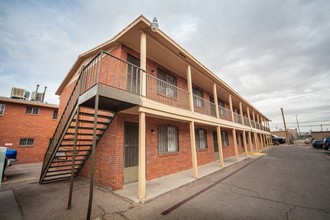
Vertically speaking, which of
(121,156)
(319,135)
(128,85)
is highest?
(128,85)

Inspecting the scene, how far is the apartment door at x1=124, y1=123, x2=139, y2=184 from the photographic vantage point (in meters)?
5.91

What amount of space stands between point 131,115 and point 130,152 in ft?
5.45

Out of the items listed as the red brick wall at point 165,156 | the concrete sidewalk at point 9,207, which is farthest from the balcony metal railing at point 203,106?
the concrete sidewalk at point 9,207

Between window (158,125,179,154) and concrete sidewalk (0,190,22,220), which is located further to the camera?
window (158,125,179,154)

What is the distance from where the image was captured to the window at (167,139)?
7.39m

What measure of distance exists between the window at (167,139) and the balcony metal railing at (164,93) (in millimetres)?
1480

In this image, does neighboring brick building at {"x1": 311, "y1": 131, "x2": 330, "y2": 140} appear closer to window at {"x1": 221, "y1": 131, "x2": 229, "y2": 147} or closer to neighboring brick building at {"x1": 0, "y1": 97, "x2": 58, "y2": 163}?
window at {"x1": 221, "y1": 131, "x2": 229, "y2": 147}

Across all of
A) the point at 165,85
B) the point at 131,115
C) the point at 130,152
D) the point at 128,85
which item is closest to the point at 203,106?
the point at 165,85

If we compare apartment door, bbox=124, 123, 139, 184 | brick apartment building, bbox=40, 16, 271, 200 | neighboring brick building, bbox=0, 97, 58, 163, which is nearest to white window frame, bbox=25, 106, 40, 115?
neighboring brick building, bbox=0, 97, 58, 163

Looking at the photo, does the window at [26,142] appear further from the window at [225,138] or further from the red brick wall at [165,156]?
the window at [225,138]

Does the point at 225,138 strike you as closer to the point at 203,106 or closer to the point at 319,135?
the point at 203,106

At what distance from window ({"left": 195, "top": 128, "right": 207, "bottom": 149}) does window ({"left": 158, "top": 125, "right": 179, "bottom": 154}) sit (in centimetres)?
258

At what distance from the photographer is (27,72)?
1153 centimetres

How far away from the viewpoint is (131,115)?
20.3ft
